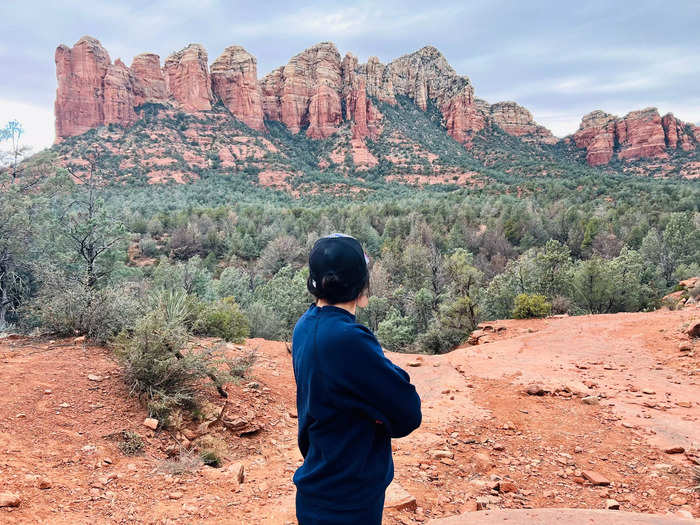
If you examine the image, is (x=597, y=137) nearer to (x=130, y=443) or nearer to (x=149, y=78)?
(x=149, y=78)

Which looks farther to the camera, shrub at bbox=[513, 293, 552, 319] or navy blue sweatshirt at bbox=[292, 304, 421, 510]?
shrub at bbox=[513, 293, 552, 319]

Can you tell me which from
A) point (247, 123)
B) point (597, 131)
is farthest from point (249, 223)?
point (597, 131)

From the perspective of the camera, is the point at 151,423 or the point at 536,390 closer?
the point at 151,423

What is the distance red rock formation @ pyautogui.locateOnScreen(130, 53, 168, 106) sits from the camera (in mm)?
67000

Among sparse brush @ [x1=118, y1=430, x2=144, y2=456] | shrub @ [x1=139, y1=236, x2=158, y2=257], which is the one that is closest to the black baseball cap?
sparse brush @ [x1=118, y1=430, x2=144, y2=456]

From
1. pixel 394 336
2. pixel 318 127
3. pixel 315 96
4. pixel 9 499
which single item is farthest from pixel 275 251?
Answer: pixel 315 96

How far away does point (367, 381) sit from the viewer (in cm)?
126

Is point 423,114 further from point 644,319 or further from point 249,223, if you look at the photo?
point 644,319

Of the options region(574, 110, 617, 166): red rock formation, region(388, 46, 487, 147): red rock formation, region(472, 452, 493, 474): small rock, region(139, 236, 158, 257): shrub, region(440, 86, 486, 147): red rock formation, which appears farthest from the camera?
region(388, 46, 487, 147): red rock formation

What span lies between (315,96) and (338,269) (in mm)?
83545

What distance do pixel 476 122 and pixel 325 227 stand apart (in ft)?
214

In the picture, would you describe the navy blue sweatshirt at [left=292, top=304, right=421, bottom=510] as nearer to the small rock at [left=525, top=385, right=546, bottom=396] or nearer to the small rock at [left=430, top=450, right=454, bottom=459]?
the small rock at [left=430, top=450, right=454, bottom=459]

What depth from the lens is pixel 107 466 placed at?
3072mm

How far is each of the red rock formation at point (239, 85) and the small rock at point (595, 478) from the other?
76.8m
